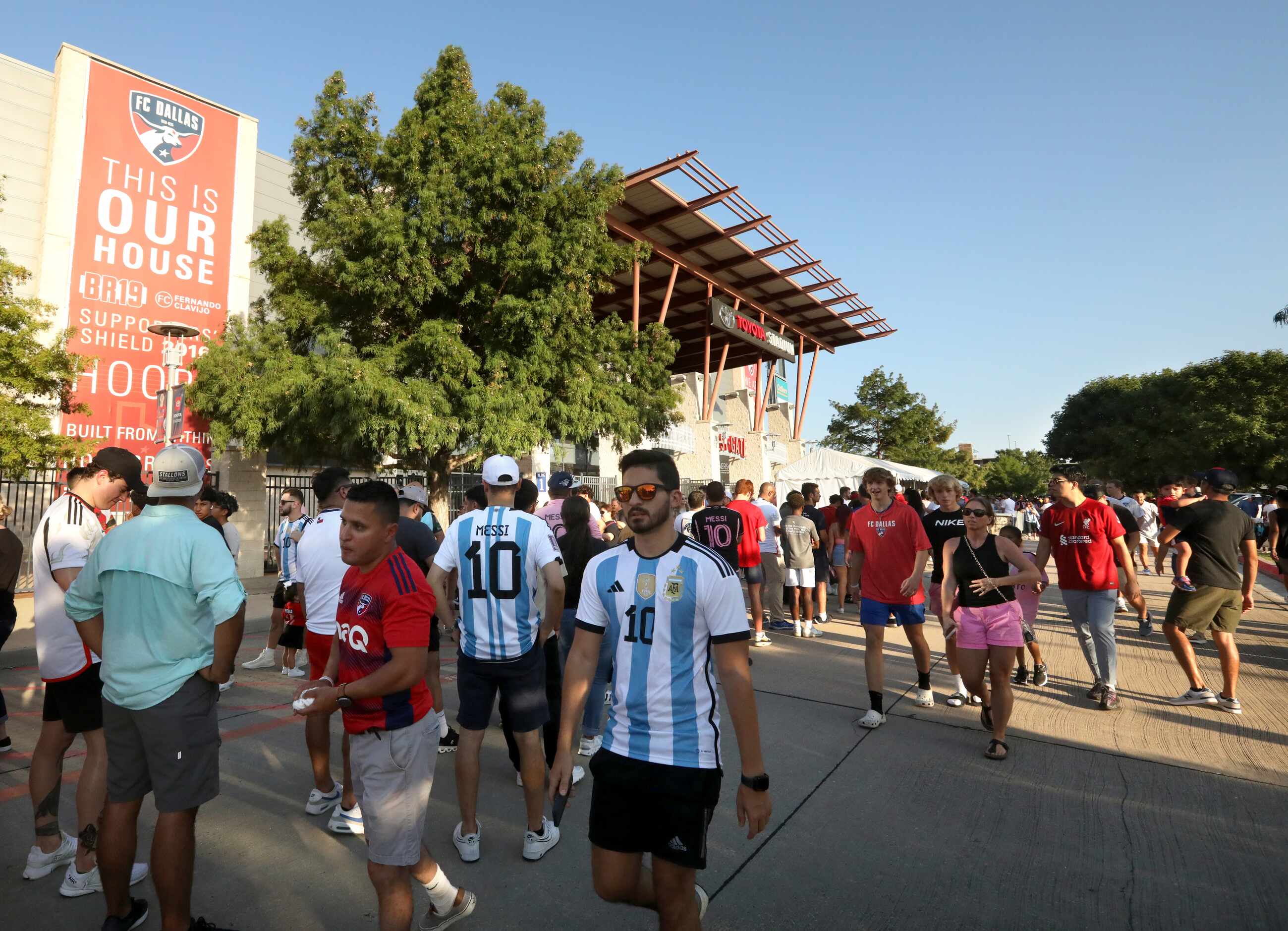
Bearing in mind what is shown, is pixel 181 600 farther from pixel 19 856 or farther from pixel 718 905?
pixel 718 905

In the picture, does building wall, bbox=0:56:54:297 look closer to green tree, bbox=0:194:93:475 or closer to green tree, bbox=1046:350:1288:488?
green tree, bbox=0:194:93:475

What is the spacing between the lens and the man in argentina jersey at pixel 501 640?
3.32 metres

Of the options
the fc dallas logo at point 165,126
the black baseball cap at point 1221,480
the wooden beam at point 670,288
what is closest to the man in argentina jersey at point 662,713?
the black baseball cap at point 1221,480

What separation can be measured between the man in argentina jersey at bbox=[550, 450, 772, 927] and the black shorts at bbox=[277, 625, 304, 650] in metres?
5.32

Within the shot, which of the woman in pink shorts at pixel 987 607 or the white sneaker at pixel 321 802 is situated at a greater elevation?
the woman in pink shorts at pixel 987 607

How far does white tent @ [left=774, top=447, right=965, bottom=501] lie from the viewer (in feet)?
61.7

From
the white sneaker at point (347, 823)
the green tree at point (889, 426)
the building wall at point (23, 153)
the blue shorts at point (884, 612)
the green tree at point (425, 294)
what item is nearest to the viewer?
the white sneaker at point (347, 823)

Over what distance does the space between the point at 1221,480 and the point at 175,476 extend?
23.9ft

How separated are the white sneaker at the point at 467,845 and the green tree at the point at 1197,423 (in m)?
48.4

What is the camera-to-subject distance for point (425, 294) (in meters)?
12.8

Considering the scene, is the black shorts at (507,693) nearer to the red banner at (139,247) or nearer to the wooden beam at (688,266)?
the red banner at (139,247)

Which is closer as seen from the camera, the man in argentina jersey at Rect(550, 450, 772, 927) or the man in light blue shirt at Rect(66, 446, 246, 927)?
the man in argentina jersey at Rect(550, 450, 772, 927)

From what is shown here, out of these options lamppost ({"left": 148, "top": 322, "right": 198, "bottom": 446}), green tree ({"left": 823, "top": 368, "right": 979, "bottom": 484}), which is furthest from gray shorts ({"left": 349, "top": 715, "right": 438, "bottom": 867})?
green tree ({"left": 823, "top": 368, "right": 979, "bottom": 484})

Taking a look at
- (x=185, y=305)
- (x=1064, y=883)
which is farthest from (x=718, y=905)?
(x=185, y=305)
